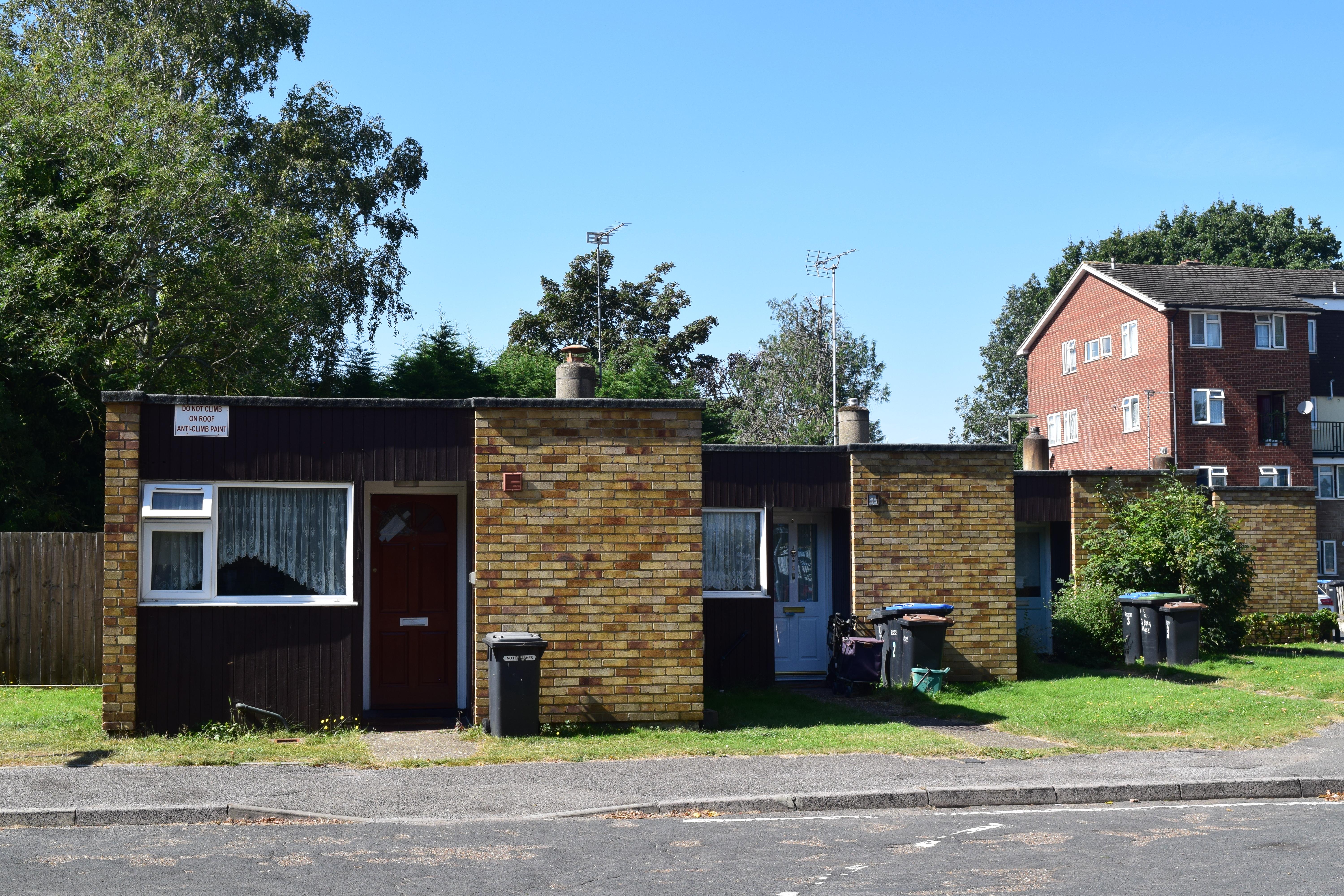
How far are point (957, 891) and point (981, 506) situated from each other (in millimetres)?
10330

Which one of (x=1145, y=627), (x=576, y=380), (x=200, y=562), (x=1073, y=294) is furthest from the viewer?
(x=1073, y=294)

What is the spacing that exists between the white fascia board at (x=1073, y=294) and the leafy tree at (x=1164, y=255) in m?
9.64

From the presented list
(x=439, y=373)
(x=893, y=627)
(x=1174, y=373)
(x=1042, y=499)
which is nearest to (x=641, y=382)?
(x=439, y=373)

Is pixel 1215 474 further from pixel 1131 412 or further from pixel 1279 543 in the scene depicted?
pixel 1279 543

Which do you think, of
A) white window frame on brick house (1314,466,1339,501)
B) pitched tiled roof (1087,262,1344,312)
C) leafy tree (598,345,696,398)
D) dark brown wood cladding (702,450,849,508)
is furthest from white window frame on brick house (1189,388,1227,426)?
dark brown wood cladding (702,450,849,508)

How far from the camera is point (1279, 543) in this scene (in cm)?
2250

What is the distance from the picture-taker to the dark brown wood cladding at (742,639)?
50.9ft

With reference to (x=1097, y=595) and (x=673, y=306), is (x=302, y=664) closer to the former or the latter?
(x=1097, y=595)

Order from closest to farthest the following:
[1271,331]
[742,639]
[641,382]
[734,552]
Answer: [742,639] → [734,552] → [641,382] → [1271,331]

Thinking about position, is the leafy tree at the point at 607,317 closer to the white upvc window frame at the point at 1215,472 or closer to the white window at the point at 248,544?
the white upvc window frame at the point at 1215,472

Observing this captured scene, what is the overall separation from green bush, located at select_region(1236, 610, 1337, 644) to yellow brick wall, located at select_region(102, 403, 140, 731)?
18.4 metres

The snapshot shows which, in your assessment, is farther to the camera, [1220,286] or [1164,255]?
[1164,255]

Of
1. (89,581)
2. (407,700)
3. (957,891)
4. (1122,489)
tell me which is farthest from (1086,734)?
(89,581)

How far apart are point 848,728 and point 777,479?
467cm
